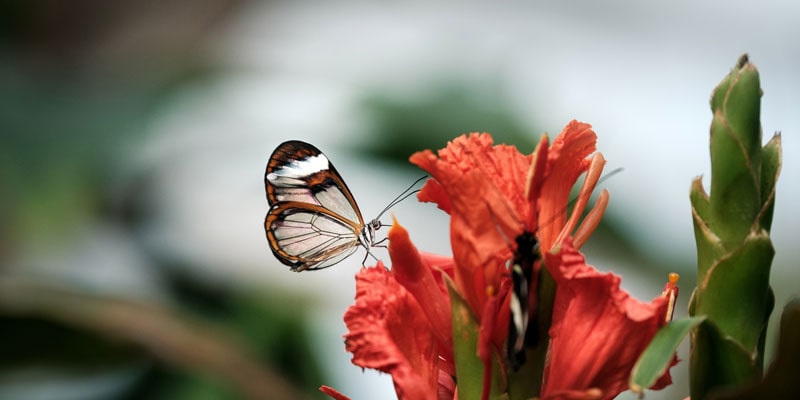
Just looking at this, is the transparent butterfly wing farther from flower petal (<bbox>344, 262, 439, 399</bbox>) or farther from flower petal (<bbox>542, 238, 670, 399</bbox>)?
flower petal (<bbox>542, 238, 670, 399</bbox>)

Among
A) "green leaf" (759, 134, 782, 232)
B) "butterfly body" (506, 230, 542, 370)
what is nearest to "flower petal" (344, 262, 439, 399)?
"butterfly body" (506, 230, 542, 370)

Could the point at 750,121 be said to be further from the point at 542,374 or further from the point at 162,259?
the point at 162,259

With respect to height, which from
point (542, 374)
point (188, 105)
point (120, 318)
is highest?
point (188, 105)


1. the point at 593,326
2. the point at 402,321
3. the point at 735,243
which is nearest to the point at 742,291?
the point at 735,243

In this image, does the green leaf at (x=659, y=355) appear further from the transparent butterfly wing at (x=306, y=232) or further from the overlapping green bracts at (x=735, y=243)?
the transparent butterfly wing at (x=306, y=232)

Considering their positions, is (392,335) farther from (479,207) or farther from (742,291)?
(742,291)

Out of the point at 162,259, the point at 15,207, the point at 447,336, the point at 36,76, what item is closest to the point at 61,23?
the point at 36,76

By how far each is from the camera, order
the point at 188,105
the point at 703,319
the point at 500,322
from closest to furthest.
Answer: the point at 703,319, the point at 500,322, the point at 188,105

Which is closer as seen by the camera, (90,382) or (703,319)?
(703,319)
